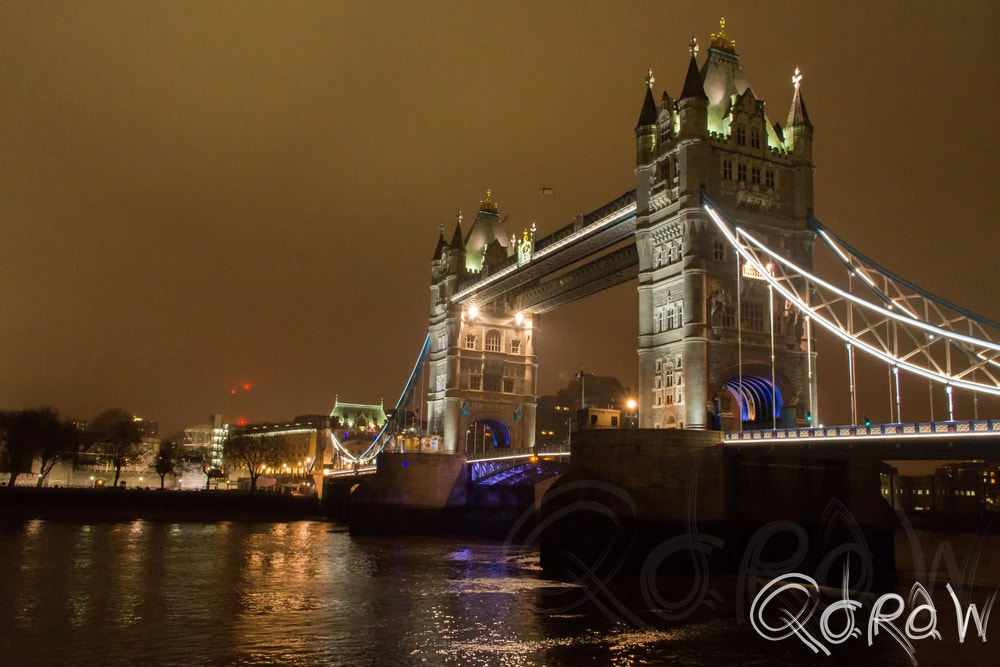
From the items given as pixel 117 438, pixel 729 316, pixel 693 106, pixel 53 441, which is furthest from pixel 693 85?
pixel 117 438

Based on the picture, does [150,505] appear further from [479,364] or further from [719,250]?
[719,250]

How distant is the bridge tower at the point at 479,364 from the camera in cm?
7425

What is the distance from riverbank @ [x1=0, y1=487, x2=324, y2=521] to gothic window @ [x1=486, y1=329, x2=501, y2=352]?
2751 centimetres

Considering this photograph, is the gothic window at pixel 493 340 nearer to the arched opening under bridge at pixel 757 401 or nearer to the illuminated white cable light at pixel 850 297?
the arched opening under bridge at pixel 757 401

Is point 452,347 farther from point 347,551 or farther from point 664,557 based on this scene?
point 664,557

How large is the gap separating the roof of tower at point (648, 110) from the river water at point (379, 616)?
2312 cm

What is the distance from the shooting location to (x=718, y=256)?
4306 cm

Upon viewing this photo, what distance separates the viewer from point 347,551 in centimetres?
4916

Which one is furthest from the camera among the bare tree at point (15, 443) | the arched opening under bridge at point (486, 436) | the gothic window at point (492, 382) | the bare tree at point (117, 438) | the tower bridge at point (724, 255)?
the bare tree at point (117, 438)

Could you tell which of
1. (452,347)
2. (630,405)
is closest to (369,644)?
(630,405)

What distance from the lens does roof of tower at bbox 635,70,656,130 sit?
47062 millimetres

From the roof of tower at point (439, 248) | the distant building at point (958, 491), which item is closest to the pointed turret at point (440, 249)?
the roof of tower at point (439, 248)

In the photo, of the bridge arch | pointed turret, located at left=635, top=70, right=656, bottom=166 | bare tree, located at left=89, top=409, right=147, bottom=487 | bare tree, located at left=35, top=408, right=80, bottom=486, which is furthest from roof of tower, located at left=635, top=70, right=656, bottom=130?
bare tree, located at left=89, top=409, right=147, bottom=487

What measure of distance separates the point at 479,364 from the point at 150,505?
39.1m
